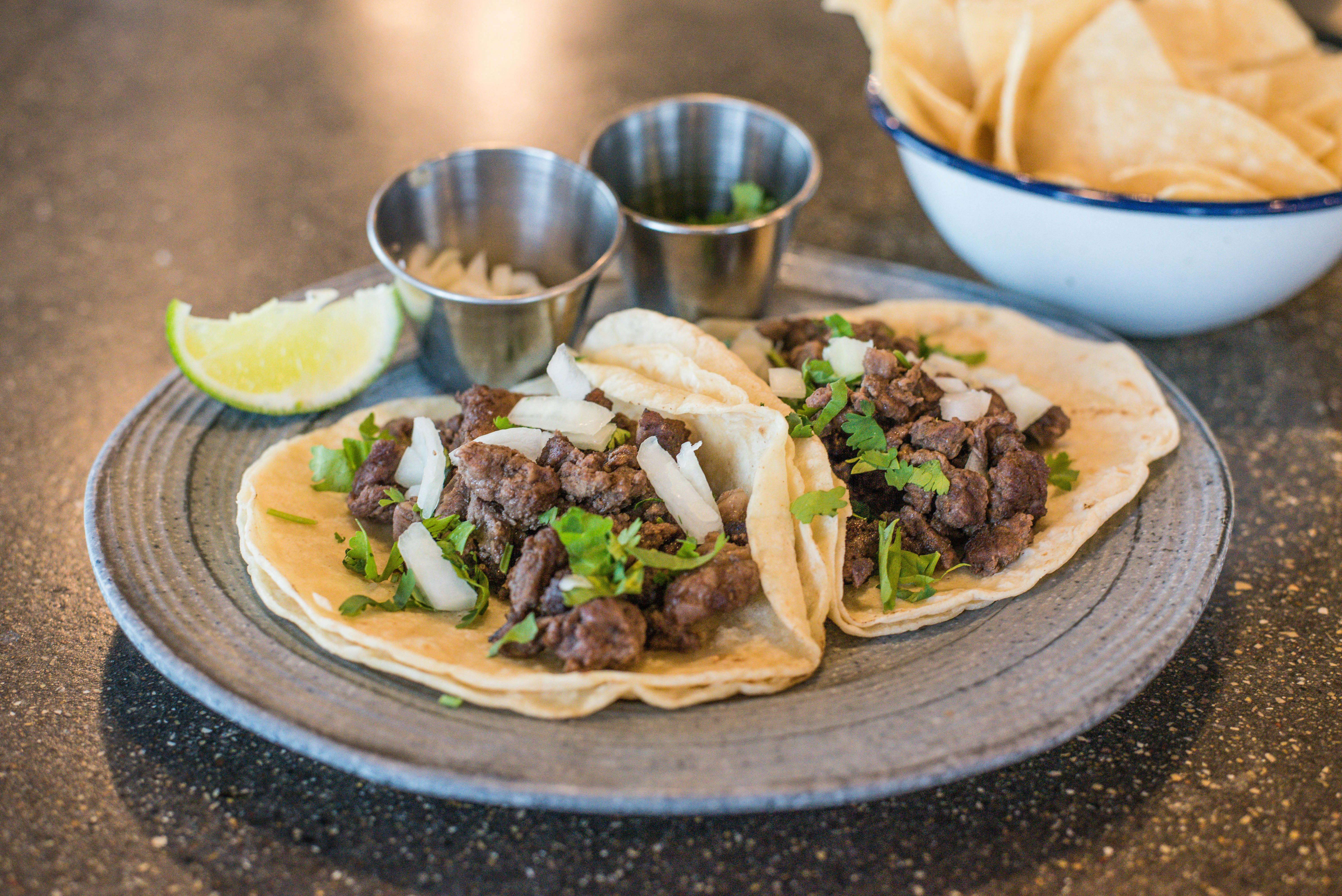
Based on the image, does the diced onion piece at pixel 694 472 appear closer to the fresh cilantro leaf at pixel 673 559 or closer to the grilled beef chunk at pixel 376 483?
the fresh cilantro leaf at pixel 673 559

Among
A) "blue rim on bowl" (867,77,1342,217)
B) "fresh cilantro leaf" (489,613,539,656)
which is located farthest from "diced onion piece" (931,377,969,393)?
"fresh cilantro leaf" (489,613,539,656)

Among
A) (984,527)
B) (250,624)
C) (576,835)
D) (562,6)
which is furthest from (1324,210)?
(562,6)

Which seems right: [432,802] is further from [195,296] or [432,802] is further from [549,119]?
[549,119]

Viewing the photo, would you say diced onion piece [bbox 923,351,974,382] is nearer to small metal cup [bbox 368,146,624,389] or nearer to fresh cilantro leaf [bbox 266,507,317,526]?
small metal cup [bbox 368,146,624,389]

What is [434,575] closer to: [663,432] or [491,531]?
[491,531]

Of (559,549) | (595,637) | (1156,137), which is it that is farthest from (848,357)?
(1156,137)

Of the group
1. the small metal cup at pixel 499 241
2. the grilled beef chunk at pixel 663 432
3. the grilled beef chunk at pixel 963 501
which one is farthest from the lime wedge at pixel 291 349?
the grilled beef chunk at pixel 963 501
